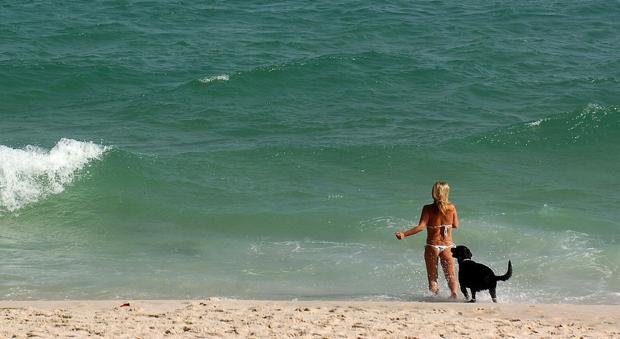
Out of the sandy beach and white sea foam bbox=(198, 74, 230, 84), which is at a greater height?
white sea foam bbox=(198, 74, 230, 84)

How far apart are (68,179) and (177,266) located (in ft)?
14.9

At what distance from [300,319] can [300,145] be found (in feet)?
29.2

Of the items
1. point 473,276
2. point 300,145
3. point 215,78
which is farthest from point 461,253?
point 215,78

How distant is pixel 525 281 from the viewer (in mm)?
11641

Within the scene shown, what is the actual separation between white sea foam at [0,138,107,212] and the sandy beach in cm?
507

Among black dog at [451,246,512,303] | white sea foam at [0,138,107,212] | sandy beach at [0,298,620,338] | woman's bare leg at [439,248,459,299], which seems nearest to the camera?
sandy beach at [0,298,620,338]

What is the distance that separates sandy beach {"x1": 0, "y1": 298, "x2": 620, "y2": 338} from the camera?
845 cm

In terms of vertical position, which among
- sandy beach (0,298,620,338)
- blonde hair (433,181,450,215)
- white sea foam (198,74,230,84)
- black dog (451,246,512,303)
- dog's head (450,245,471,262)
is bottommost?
sandy beach (0,298,620,338)

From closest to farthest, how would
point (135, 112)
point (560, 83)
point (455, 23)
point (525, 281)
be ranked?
point (525, 281)
point (135, 112)
point (560, 83)
point (455, 23)

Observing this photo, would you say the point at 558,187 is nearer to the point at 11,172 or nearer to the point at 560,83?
the point at 560,83

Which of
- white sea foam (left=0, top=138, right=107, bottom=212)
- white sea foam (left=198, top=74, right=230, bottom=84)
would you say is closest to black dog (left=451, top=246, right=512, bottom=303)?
white sea foam (left=0, top=138, right=107, bottom=212)

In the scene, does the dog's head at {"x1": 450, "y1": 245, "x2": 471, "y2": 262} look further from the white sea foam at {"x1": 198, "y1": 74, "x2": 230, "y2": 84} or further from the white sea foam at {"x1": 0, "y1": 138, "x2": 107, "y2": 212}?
the white sea foam at {"x1": 198, "y1": 74, "x2": 230, "y2": 84}

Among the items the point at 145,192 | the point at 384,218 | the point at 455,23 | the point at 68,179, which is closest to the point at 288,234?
the point at 384,218

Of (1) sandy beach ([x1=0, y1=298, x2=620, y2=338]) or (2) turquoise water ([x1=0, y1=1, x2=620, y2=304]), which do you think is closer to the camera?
(1) sandy beach ([x1=0, y1=298, x2=620, y2=338])
